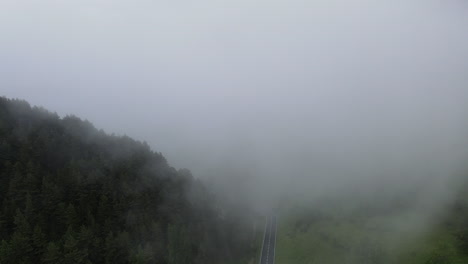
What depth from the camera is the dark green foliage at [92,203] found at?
267 feet

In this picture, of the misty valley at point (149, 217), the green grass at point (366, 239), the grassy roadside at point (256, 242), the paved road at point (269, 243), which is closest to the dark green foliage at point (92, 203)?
the misty valley at point (149, 217)

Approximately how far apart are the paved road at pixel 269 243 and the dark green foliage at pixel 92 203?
5.90m

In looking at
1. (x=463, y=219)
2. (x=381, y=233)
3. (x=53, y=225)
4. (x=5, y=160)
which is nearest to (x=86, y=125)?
(x=5, y=160)

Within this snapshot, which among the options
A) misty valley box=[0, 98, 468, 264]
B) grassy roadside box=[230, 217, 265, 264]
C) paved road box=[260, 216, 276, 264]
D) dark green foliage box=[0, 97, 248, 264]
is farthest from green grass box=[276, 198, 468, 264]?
dark green foliage box=[0, 97, 248, 264]

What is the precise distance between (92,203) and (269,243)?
47154 mm

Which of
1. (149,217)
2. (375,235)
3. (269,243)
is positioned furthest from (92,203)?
(375,235)

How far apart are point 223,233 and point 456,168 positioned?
7590 centimetres

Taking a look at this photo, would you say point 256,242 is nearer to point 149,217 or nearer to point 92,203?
point 149,217

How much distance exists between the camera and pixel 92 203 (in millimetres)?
94875

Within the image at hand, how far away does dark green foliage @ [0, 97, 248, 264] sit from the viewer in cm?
8125

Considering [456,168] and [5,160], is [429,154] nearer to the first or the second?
[456,168]

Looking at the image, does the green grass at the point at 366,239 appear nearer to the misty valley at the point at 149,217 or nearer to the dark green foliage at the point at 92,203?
the misty valley at the point at 149,217

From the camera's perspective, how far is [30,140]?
104188mm

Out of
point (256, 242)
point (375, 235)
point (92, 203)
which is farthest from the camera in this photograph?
point (256, 242)
